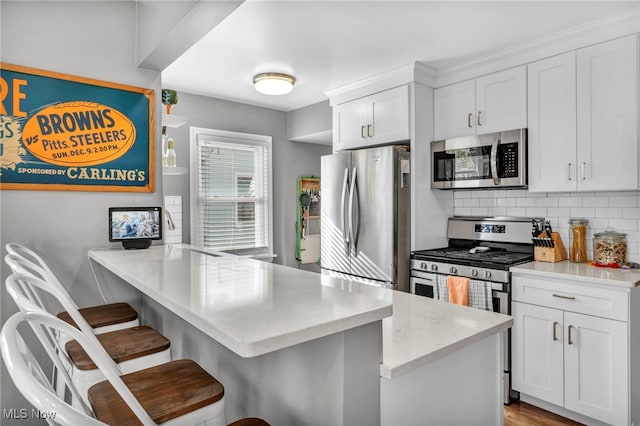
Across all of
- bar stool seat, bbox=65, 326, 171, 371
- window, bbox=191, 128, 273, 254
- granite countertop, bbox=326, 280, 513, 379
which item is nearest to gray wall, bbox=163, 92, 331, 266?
window, bbox=191, 128, 273, 254

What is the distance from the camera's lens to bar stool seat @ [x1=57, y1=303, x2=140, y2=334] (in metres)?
1.69

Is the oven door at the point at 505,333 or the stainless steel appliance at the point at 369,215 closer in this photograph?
the oven door at the point at 505,333

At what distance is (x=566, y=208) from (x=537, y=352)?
1082 millimetres

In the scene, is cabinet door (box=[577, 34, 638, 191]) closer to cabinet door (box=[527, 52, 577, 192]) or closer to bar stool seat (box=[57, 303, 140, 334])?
cabinet door (box=[527, 52, 577, 192])

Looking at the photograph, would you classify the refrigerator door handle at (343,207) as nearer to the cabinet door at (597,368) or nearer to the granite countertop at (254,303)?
the cabinet door at (597,368)

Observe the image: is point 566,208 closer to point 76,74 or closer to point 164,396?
point 164,396

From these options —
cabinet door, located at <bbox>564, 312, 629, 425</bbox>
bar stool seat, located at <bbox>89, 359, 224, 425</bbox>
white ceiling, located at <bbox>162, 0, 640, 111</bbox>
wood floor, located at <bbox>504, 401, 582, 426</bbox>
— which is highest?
white ceiling, located at <bbox>162, 0, 640, 111</bbox>

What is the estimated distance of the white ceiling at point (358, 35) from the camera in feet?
7.30

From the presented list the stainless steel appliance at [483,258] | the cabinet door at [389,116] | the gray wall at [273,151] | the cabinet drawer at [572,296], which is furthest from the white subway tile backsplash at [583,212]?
the gray wall at [273,151]

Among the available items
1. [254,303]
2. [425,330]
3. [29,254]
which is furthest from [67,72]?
[425,330]

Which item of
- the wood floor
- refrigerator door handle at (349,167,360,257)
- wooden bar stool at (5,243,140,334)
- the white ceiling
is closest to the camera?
wooden bar stool at (5,243,140,334)

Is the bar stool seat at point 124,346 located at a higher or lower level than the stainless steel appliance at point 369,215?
lower

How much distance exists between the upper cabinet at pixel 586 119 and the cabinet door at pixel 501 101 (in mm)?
67

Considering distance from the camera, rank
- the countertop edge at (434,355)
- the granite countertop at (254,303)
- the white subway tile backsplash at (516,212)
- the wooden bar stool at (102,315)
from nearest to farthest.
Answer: the granite countertop at (254,303) < the countertop edge at (434,355) < the wooden bar stool at (102,315) < the white subway tile backsplash at (516,212)
